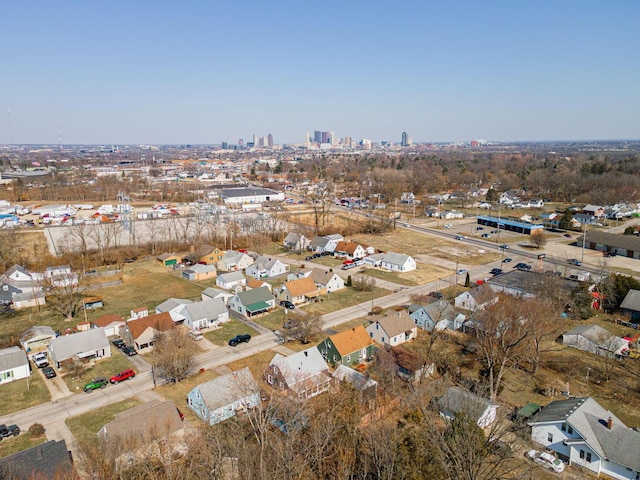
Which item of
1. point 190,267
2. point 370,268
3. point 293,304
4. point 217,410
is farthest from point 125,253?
point 217,410

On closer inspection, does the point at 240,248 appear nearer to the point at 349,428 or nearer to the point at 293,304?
the point at 293,304

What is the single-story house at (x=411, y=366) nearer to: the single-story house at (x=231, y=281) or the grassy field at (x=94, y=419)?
the grassy field at (x=94, y=419)

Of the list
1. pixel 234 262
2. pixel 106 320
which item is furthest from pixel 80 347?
pixel 234 262

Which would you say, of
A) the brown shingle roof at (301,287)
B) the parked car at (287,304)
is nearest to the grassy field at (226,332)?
the parked car at (287,304)

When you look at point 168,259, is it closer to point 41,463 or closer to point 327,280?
point 327,280

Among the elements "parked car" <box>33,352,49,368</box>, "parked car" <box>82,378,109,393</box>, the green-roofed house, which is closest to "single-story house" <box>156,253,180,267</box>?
the green-roofed house
